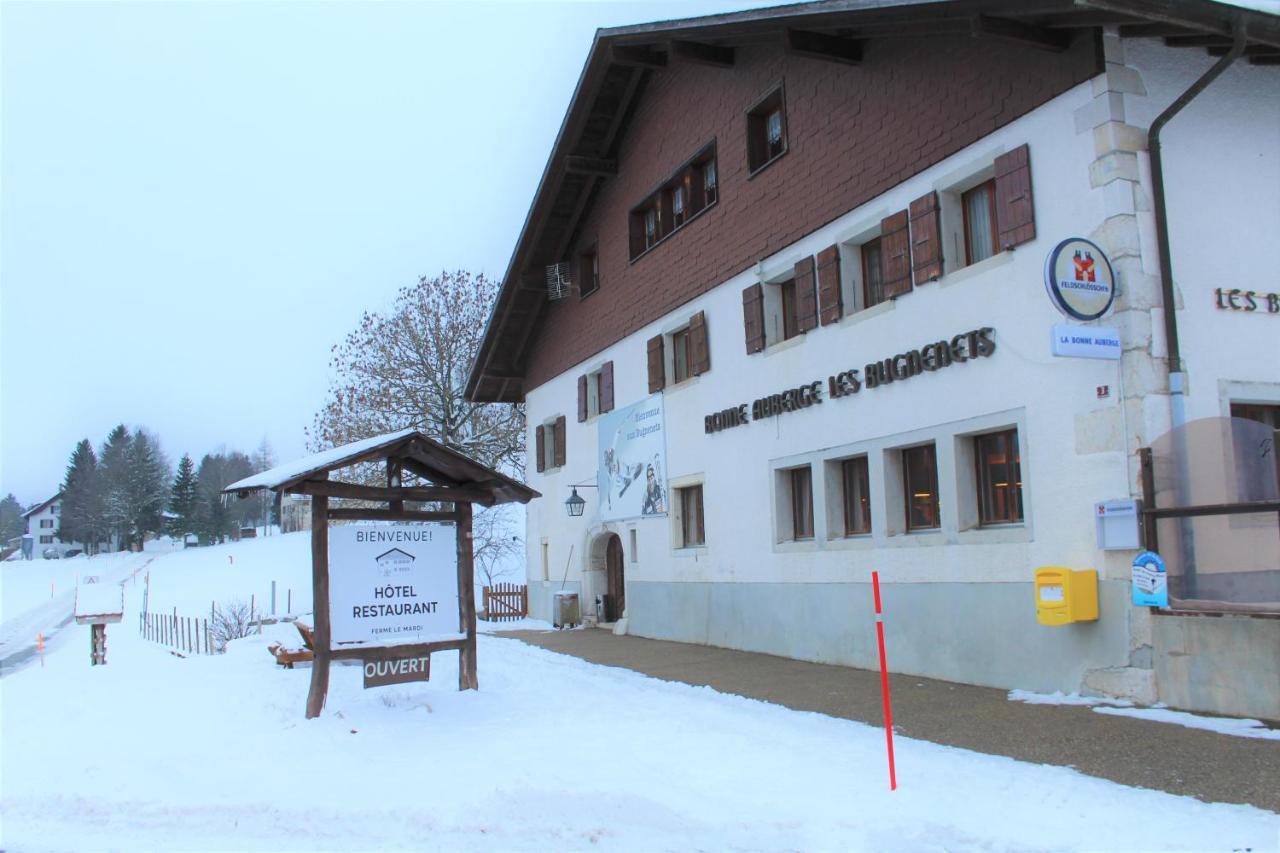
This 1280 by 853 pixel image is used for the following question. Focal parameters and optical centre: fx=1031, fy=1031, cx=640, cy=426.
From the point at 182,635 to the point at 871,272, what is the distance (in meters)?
24.6

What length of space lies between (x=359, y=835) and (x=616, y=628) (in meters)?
13.6

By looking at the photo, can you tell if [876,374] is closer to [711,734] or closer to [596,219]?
[711,734]

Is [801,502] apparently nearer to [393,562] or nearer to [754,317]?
[754,317]

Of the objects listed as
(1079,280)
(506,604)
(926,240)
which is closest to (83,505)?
(506,604)

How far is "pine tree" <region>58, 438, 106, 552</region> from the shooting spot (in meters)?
96.9

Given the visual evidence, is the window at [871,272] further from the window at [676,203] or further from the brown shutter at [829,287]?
the window at [676,203]

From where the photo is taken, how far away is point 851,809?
649cm

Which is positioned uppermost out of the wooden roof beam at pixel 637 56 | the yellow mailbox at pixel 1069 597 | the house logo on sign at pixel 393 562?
the wooden roof beam at pixel 637 56

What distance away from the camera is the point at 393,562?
10.2m

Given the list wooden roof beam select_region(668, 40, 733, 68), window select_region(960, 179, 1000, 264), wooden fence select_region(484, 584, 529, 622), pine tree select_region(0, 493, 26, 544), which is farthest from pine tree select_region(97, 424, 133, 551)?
window select_region(960, 179, 1000, 264)

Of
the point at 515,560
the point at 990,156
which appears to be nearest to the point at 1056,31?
the point at 990,156

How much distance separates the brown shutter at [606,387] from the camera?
2075cm

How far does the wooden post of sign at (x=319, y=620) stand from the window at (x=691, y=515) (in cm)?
863

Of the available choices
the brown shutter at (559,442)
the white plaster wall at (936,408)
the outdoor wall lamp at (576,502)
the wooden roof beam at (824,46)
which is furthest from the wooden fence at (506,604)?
the wooden roof beam at (824,46)
